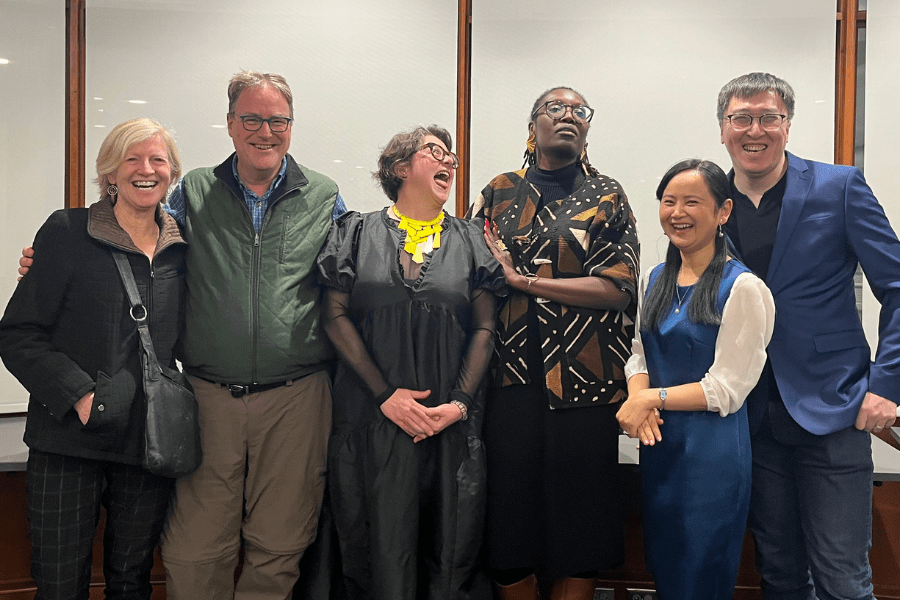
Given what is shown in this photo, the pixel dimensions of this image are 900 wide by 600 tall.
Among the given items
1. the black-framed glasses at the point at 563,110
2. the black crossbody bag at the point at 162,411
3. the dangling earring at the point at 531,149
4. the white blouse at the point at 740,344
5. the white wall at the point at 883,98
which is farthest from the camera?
the white wall at the point at 883,98

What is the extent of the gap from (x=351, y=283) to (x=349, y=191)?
4.86ft

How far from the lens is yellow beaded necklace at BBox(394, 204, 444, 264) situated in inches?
89.0

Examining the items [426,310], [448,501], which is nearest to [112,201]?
[426,310]

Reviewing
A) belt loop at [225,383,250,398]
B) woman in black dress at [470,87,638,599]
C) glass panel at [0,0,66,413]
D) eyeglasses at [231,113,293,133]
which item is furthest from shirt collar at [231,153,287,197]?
glass panel at [0,0,66,413]

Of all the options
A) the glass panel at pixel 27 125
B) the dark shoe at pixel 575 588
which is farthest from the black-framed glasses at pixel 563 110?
the glass panel at pixel 27 125

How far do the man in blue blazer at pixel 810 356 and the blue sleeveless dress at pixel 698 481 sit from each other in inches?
7.6

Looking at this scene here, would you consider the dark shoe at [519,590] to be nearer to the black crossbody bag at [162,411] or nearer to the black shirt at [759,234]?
the black shirt at [759,234]

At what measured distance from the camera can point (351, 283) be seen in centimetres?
224

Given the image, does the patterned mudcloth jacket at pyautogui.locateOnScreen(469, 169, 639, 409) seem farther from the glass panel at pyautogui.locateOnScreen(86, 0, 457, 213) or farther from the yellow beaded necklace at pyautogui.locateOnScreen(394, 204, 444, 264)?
the glass panel at pyautogui.locateOnScreen(86, 0, 457, 213)

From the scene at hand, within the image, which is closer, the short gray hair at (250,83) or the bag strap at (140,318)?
the bag strap at (140,318)

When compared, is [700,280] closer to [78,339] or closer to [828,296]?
[828,296]

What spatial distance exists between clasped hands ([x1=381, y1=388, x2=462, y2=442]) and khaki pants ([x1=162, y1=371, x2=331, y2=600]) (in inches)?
12.9

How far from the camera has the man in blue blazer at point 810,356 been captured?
6.77 ft

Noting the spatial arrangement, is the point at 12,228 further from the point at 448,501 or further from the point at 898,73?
the point at 898,73
